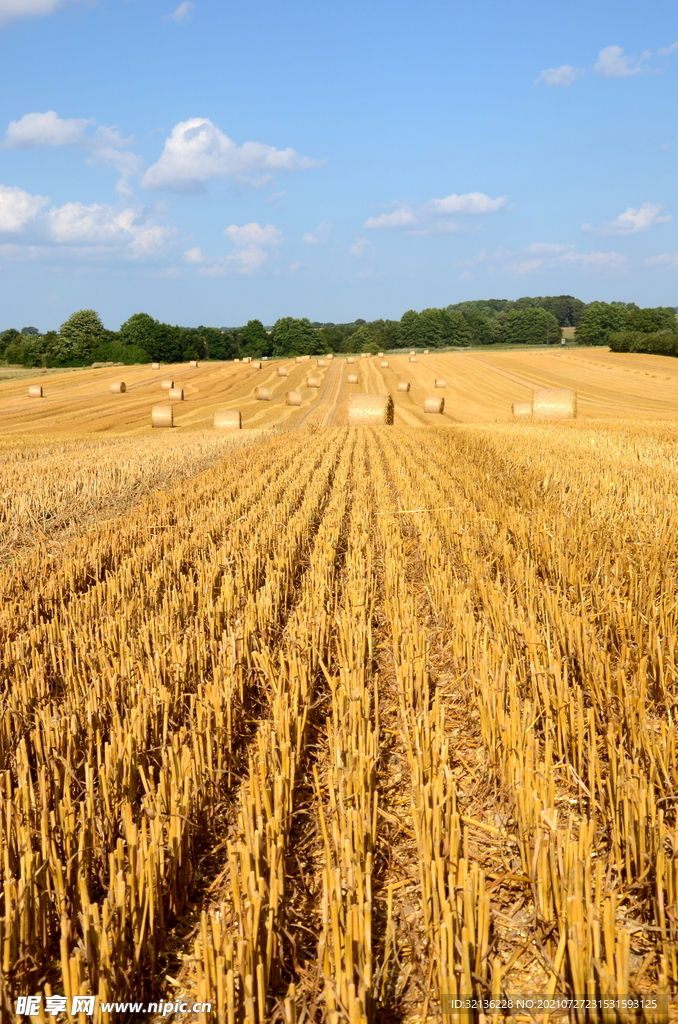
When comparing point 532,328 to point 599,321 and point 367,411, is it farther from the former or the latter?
point 367,411

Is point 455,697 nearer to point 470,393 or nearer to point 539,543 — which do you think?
point 539,543

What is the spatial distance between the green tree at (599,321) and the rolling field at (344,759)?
318 feet

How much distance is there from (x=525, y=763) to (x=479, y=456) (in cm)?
1125

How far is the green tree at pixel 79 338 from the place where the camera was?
264ft

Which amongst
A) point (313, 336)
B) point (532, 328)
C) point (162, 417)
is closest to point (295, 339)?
point (313, 336)

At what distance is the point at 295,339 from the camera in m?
115

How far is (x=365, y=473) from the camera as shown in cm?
1402

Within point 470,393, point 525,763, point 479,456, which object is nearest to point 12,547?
point 525,763

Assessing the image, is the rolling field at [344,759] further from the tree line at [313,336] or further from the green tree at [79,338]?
the green tree at [79,338]

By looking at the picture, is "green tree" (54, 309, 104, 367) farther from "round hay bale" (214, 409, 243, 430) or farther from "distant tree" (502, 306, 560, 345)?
"distant tree" (502, 306, 560, 345)

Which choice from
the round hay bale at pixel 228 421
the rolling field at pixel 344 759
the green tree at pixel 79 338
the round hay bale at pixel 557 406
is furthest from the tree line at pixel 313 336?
the rolling field at pixel 344 759

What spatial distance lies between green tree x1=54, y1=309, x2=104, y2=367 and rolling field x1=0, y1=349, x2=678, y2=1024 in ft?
253

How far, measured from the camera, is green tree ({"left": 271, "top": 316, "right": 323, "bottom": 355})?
114750mm

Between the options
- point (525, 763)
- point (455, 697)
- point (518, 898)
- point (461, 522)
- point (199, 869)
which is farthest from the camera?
point (461, 522)
